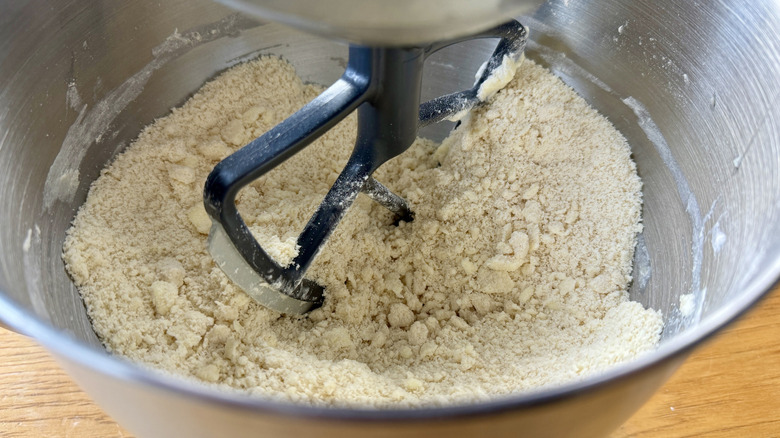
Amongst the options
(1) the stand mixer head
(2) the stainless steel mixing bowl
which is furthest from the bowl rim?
(1) the stand mixer head

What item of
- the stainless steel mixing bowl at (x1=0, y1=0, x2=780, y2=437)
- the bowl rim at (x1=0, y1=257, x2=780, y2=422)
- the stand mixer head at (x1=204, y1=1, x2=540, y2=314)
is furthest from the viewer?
the stand mixer head at (x1=204, y1=1, x2=540, y2=314)

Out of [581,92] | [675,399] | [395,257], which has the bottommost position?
[675,399]

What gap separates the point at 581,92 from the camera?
2.63 ft

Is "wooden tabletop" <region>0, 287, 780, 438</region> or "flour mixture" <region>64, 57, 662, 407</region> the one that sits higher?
"flour mixture" <region>64, 57, 662, 407</region>

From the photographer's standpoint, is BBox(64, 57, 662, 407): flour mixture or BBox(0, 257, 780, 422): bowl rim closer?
BBox(0, 257, 780, 422): bowl rim

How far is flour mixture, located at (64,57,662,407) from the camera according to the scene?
1.98ft

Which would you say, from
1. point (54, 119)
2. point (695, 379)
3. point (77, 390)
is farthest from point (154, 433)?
point (695, 379)

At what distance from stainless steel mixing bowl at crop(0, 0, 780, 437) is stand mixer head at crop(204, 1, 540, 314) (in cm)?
14

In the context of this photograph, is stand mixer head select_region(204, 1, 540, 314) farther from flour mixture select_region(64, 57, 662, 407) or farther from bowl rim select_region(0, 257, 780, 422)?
bowl rim select_region(0, 257, 780, 422)

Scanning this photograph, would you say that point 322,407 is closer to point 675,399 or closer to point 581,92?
point 675,399

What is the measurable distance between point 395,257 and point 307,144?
222 mm

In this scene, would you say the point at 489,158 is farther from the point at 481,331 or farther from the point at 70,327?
the point at 70,327

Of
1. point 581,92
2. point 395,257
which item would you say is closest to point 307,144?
point 395,257

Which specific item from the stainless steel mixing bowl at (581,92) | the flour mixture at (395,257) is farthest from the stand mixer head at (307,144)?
the stainless steel mixing bowl at (581,92)
